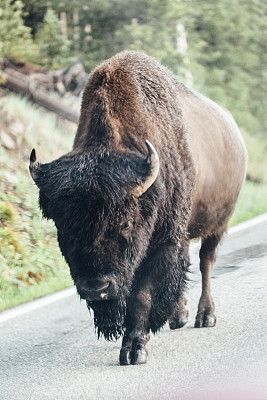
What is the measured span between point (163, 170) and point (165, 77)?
110 centimetres

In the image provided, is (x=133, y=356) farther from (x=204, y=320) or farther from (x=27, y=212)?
(x=27, y=212)

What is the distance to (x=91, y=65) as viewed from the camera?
22.7m

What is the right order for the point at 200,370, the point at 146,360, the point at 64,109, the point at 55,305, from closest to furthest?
the point at 200,370, the point at 146,360, the point at 55,305, the point at 64,109

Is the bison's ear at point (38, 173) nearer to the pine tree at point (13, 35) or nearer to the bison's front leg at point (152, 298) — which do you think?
the bison's front leg at point (152, 298)

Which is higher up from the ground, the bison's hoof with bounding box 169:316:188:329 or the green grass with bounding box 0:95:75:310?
the bison's hoof with bounding box 169:316:188:329

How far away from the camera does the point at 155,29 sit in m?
22.7

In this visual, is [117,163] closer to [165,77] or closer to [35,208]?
[165,77]

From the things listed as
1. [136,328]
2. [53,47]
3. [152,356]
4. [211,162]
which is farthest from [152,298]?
[53,47]

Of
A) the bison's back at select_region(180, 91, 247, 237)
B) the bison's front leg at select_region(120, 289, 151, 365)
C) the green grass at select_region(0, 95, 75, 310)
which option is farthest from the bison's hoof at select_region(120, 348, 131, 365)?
the green grass at select_region(0, 95, 75, 310)

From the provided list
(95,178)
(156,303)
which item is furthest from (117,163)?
(156,303)

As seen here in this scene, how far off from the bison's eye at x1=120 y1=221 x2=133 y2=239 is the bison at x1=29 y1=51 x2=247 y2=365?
0.4 inches

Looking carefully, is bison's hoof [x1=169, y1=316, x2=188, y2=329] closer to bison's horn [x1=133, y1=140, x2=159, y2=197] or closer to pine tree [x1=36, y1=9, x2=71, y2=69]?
bison's horn [x1=133, y1=140, x2=159, y2=197]

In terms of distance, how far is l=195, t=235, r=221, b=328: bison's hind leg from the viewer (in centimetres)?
700

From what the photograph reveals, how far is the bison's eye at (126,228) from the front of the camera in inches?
222
